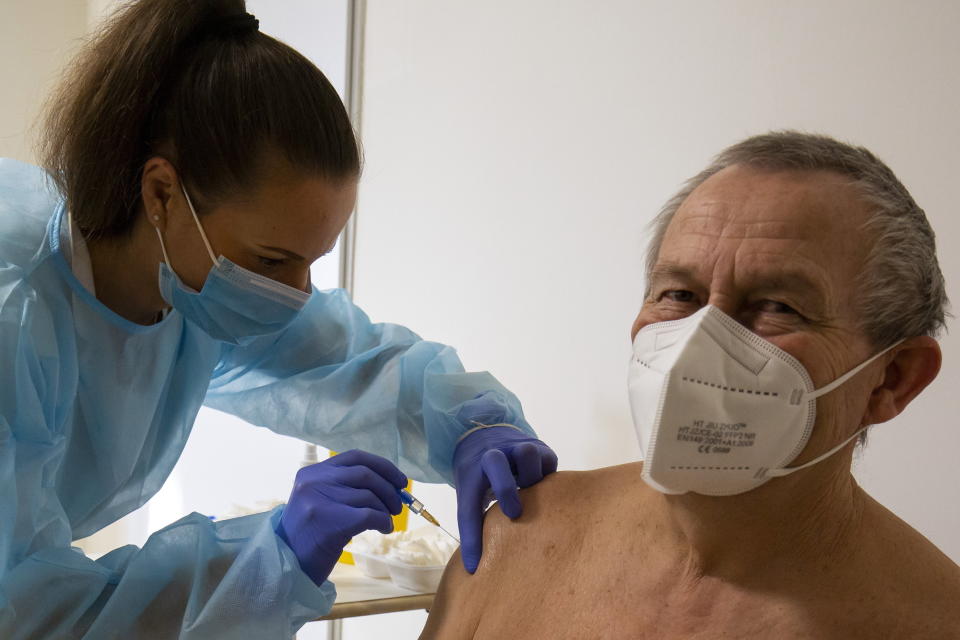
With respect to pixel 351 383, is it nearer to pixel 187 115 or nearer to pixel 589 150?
pixel 187 115

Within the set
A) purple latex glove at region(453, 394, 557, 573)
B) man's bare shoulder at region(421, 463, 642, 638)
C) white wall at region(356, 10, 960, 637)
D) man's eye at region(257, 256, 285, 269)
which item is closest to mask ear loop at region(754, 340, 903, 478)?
man's bare shoulder at region(421, 463, 642, 638)

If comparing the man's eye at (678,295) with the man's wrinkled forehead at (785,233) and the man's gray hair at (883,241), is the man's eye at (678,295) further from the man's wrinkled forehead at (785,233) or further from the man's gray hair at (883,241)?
the man's gray hair at (883,241)

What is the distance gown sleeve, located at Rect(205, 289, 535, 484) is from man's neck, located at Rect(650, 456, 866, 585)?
0.58 m

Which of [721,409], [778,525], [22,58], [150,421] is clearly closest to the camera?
A: [721,409]

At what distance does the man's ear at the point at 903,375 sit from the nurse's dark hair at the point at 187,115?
0.82 m

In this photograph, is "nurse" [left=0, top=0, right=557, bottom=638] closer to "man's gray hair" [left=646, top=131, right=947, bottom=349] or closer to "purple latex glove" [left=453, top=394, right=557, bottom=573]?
"purple latex glove" [left=453, top=394, right=557, bottom=573]

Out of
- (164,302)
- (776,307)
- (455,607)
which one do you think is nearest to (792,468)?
(776,307)

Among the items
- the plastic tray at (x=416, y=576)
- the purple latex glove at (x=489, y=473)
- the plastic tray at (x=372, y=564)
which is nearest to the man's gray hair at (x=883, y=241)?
the purple latex glove at (x=489, y=473)

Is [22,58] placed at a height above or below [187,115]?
below

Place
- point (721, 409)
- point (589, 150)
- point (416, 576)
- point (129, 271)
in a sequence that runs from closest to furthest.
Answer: point (721, 409) < point (129, 271) < point (416, 576) < point (589, 150)

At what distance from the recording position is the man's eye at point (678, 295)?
1.14 m

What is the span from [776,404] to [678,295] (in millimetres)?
198

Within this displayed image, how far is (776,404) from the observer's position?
3.34 feet

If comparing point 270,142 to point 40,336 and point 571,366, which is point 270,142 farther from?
point 571,366
